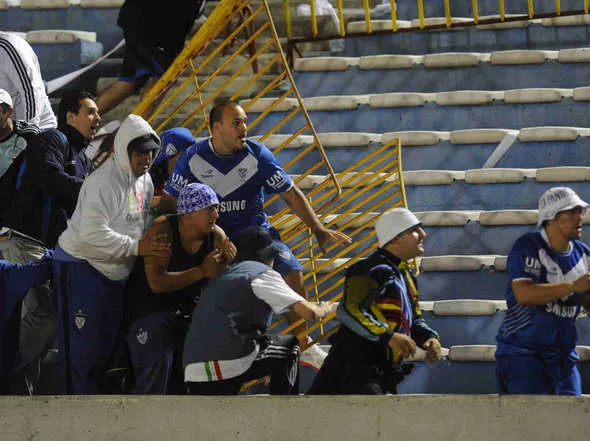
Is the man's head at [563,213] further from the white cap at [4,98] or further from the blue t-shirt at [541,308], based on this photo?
the white cap at [4,98]

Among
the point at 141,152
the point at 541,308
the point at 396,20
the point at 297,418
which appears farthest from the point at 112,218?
the point at 396,20

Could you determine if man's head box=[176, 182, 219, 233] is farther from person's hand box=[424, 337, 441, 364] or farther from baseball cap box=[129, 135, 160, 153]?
person's hand box=[424, 337, 441, 364]

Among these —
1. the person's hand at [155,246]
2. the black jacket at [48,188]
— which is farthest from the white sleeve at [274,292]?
the black jacket at [48,188]

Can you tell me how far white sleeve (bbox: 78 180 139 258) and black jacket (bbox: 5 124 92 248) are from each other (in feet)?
1.49

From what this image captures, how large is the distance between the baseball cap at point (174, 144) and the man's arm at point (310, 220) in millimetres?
807

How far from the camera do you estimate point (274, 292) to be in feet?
23.5

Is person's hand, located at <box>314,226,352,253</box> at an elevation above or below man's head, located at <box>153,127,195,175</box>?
below

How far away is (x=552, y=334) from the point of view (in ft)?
24.6

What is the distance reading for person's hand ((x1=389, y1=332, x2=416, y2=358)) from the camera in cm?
704

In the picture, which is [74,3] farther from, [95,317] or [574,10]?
[95,317]

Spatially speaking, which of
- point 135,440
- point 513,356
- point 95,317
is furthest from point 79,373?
point 513,356

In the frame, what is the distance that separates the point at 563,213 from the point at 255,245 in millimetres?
1586

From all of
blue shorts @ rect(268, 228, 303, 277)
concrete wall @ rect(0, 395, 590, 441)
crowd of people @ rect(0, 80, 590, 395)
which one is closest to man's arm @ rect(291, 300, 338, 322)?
crowd of people @ rect(0, 80, 590, 395)

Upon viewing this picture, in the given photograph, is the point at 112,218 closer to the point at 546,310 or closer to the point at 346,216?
the point at 546,310
